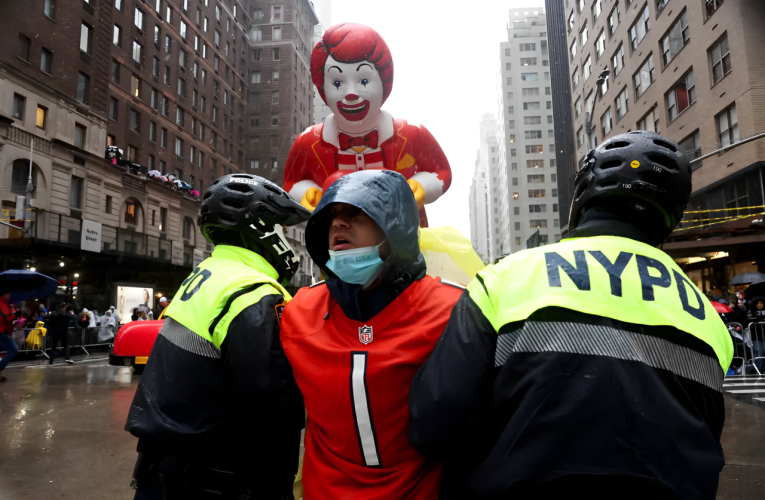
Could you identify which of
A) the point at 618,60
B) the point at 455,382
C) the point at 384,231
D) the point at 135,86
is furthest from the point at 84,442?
the point at 135,86

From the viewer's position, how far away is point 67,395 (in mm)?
9359

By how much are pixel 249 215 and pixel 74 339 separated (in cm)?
1813

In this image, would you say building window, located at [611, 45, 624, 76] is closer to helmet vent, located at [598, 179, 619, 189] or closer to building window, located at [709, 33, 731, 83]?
building window, located at [709, 33, 731, 83]

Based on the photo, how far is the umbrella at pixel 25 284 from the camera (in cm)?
1065

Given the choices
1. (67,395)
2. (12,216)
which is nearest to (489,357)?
(67,395)

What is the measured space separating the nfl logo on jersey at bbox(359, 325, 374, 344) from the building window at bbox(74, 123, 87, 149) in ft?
106

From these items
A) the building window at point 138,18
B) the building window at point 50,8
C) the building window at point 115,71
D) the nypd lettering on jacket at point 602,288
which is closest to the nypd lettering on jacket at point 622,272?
the nypd lettering on jacket at point 602,288

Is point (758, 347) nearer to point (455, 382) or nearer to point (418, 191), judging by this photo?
point (418, 191)

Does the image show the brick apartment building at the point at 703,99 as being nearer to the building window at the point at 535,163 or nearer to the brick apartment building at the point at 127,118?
the brick apartment building at the point at 127,118

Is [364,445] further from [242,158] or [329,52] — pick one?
[242,158]

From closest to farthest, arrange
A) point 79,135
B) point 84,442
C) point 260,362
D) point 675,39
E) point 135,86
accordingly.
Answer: point 260,362 → point 84,442 → point 675,39 → point 79,135 → point 135,86

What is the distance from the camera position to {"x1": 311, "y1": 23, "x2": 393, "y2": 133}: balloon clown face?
3.93m

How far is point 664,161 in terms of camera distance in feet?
A: 6.24

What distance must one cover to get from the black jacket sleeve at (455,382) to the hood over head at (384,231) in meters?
0.40
